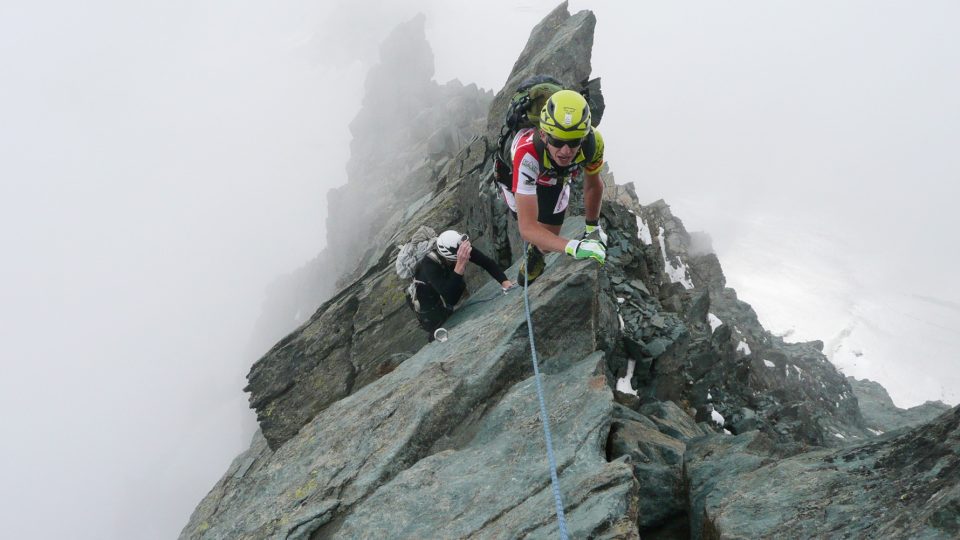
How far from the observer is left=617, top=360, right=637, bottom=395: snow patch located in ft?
50.6

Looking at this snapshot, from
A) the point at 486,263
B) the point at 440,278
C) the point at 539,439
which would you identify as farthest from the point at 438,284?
the point at 539,439

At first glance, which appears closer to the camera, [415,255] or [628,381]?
[415,255]

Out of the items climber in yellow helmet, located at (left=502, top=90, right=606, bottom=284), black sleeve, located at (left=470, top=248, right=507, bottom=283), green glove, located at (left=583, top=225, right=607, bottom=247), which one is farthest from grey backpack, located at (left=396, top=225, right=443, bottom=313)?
green glove, located at (left=583, top=225, right=607, bottom=247)

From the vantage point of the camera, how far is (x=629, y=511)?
262 inches

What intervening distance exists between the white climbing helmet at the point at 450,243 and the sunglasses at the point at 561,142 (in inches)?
193

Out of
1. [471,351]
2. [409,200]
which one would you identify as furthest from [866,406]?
[471,351]

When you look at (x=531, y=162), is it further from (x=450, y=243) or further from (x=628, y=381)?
(x=628, y=381)

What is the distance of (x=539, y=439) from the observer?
879 centimetres

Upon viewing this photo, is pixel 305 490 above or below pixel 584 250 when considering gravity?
below

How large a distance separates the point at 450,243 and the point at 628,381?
664cm

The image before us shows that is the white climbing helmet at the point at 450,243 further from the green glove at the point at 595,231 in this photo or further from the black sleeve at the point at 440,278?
the green glove at the point at 595,231

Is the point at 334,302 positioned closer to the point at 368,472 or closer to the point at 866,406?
the point at 368,472

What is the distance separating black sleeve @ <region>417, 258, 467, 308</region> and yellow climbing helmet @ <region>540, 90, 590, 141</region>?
5.99m

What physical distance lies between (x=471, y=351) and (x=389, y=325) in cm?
928
